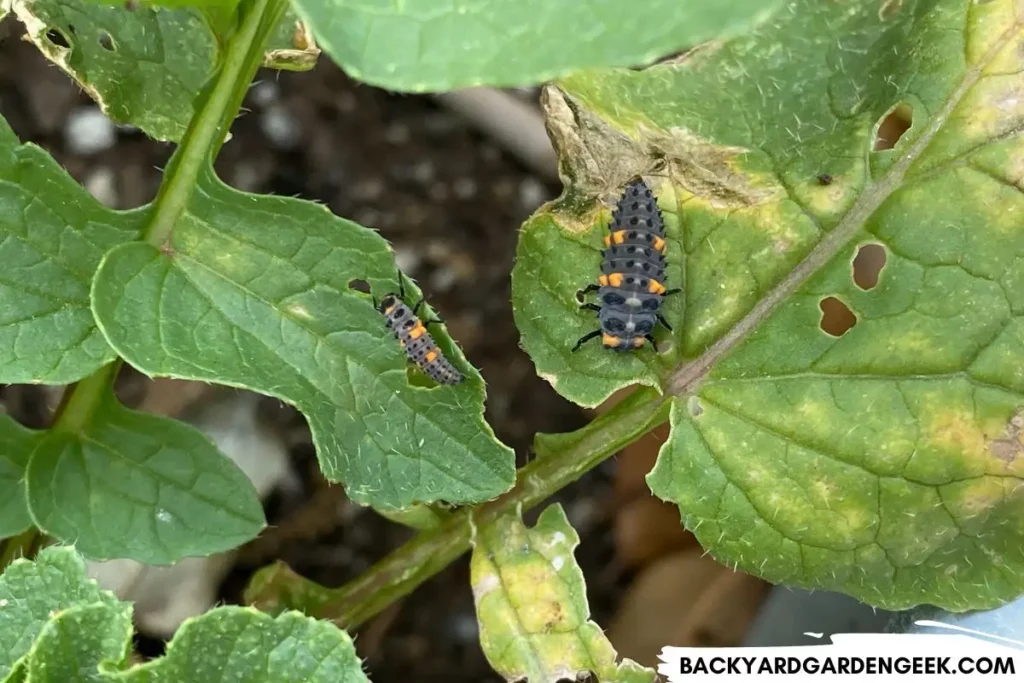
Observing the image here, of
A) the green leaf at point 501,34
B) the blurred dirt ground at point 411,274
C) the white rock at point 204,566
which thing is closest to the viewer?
the green leaf at point 501,34

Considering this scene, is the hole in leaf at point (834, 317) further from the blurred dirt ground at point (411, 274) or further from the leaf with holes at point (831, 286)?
the blurred dirt ground at point (411, 274)

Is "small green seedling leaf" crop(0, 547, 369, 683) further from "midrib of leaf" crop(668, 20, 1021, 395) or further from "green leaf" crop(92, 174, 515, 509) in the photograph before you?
"midrib of leaf" crop(668, 20, 1021, 395)

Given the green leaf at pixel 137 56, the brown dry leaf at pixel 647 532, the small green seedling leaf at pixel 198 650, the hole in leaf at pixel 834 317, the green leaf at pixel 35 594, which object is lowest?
the brown dry leaf at pixel 647 532

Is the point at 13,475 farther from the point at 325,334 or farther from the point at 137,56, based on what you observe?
the point at 137,56

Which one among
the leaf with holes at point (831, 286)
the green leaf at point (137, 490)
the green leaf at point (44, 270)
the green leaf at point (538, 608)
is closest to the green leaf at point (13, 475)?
the green leaf at point (137, 490)

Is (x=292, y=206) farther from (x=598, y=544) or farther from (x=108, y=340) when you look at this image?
(x=598, y=544)

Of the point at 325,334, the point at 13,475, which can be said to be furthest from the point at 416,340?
the point at 13,475

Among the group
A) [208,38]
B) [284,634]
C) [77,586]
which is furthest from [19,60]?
[284,634]
